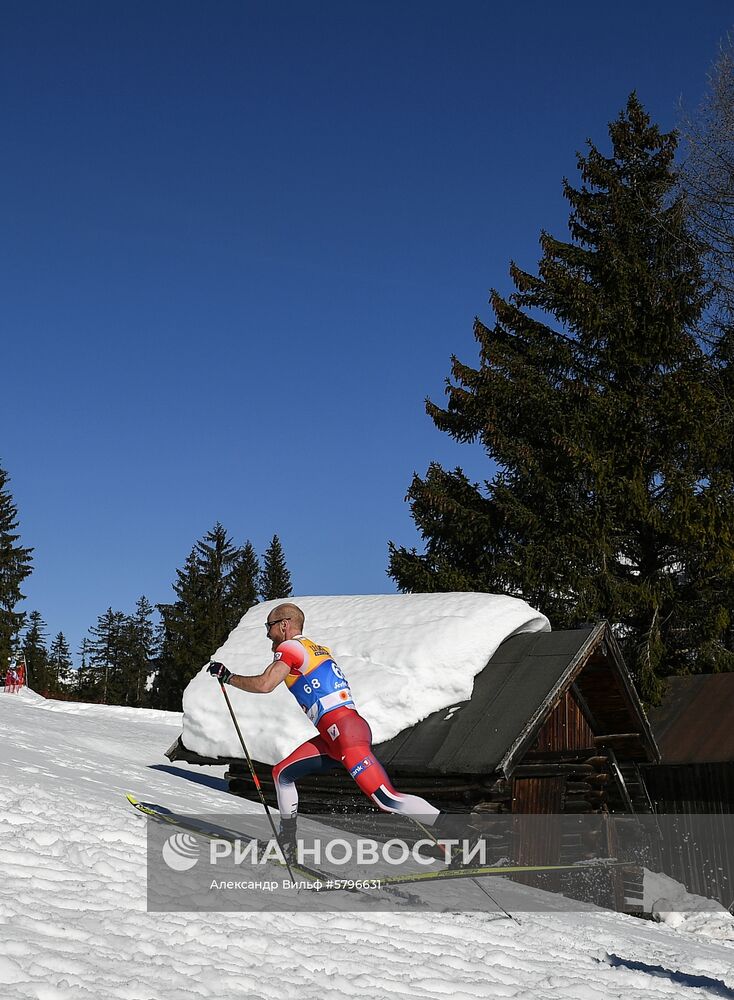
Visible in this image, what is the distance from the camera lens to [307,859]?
9172 millimetres

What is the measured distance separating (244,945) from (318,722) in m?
1.88

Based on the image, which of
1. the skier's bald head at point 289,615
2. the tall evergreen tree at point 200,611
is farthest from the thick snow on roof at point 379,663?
the tall evergreen tree at point 200,611

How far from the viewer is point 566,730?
13.6 m

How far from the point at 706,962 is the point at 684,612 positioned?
1548 cm

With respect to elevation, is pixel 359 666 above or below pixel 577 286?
below

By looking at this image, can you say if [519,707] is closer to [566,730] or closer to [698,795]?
[566,730]

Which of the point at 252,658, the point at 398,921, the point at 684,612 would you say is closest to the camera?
the point at 398,921

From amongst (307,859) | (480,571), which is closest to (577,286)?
(480,571)

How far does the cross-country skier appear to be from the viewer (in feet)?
25.1

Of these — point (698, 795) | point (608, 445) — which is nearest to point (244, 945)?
point (698, 795)

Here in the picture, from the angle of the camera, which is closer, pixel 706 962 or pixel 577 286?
pixel 706 962

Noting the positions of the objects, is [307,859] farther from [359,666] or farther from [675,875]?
[675,875]

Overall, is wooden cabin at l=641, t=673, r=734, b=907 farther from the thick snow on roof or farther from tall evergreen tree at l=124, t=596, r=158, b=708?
tall evergreen tree at l=124, t=596, r=158, b=708

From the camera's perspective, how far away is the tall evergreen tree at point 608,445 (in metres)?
23.1
